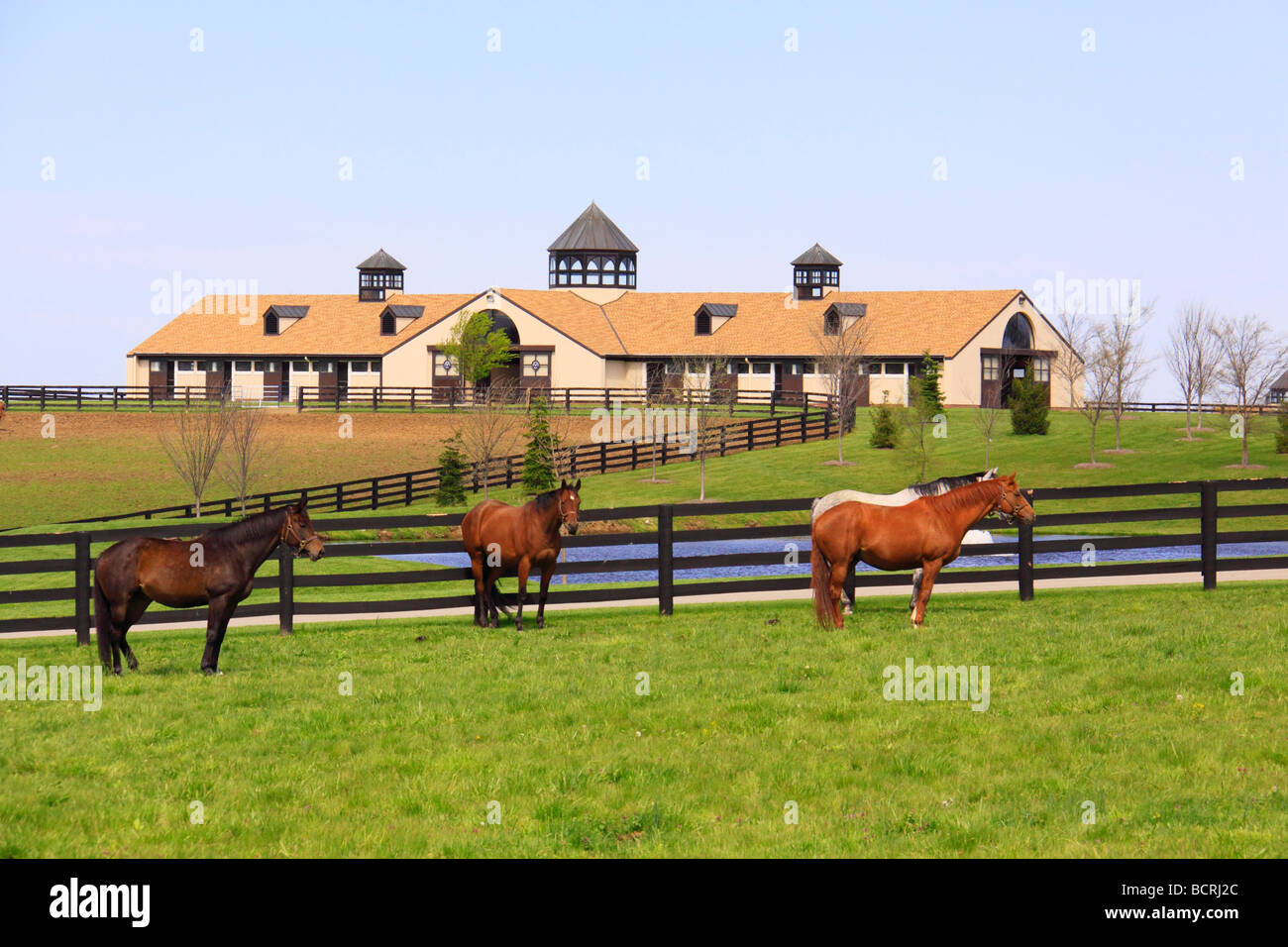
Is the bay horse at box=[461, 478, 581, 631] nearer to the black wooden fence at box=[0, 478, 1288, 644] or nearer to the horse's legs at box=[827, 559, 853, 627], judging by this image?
the black wooden fence at box=[0, 478, 1288, 644]

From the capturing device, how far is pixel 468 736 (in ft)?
33.5

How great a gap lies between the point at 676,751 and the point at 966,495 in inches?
275

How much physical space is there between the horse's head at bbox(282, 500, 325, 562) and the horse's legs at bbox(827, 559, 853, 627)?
567 cm

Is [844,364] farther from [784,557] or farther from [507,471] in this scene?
[784,557]

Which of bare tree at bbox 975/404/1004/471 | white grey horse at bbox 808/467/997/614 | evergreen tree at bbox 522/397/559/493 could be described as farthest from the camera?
bare tree at bbox 975/404/1004/471

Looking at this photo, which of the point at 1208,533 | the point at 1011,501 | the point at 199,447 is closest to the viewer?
the point at 1011,501

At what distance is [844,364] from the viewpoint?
60969mm

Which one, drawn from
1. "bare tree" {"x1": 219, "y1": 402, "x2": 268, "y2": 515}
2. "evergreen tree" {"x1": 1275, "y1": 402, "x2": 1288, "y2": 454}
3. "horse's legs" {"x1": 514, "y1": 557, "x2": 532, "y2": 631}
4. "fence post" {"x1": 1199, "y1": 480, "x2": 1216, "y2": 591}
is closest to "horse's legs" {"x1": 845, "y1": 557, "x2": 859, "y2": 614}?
"horse's legs" {"x1": 514, "y1": 557, "x2": 532, "y2": 631}

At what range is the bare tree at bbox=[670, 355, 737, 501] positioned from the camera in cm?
5354

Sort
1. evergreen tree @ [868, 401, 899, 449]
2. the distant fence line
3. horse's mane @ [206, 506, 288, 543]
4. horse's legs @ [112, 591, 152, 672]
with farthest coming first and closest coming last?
the distant fence line, evergreen tree @ [868, 401, 899, 449], horse's mane @ [206, 506, 288, 543], horse's legs @ [112, 591, 152, 672]

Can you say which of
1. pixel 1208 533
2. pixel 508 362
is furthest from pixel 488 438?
pixel 1208 533

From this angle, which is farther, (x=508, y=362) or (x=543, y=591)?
(x=508, y=362)
